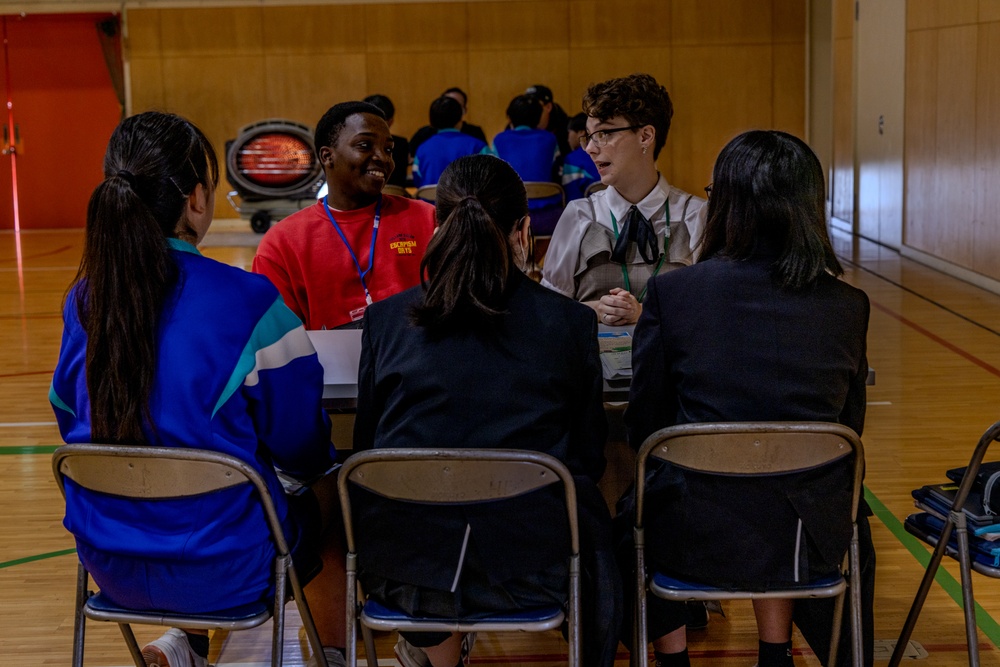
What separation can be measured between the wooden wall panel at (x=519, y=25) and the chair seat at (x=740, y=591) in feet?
35.5

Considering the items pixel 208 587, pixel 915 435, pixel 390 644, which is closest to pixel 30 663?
pixel 390 644

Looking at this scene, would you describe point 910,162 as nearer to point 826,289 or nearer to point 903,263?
point 903,263

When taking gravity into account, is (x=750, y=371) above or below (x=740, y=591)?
above

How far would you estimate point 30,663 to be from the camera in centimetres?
259

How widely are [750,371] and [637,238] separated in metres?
1.09

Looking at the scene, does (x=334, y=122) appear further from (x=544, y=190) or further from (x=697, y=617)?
(x=544, y=190)

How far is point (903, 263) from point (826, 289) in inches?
286

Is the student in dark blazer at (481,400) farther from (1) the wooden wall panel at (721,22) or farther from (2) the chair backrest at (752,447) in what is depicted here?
(1) the wooden wall panel at (721,22)

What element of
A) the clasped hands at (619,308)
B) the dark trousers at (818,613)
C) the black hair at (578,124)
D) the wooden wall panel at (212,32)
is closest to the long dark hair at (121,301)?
the dark trousers at (818,613)

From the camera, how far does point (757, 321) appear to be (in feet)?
6.36

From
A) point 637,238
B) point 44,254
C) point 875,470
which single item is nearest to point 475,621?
point 637,238

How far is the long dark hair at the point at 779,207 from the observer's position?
1951 millimetres

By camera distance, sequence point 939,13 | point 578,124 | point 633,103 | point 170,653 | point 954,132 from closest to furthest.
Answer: point 170,653 < point 633,103 < point 578,124 < point 954,132 < point 939,13

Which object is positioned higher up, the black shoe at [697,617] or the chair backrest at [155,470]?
the chair backrest at [155,470]
